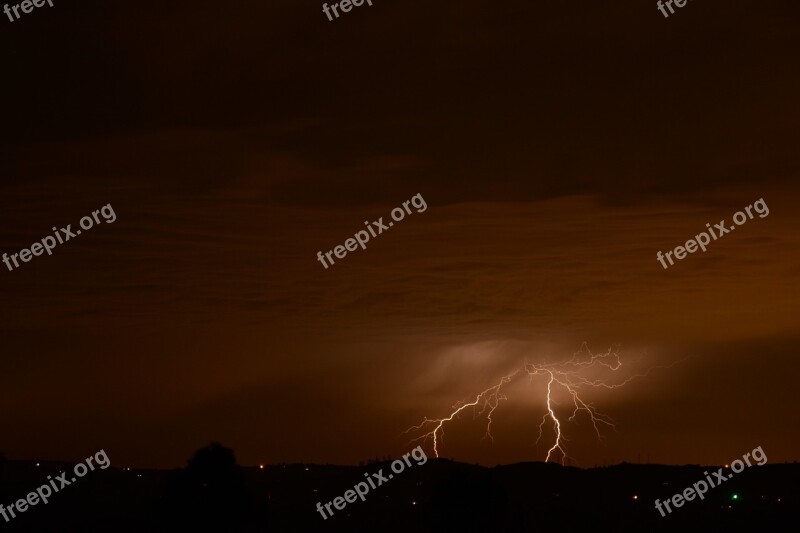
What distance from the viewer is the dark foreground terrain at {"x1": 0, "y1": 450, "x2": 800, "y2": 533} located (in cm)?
5300

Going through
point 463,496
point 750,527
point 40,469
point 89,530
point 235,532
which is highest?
point 40,469

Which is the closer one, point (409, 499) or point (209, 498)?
point (209, 498)

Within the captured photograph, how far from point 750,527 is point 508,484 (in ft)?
131

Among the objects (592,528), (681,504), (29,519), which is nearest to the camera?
(592,528)

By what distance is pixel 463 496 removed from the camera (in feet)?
162

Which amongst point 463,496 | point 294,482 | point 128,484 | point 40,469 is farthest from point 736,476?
point 40,469

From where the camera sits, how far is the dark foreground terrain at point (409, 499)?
174 feet

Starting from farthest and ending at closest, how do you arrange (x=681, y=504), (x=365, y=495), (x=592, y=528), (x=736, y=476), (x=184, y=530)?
(x=736, y=476), (x=365, y=495), (x=681, y=504), (x=592, y=528), (x=184, y=530)

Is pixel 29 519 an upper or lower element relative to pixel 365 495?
upper

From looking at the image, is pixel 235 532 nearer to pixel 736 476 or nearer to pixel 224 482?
pixel 224 482

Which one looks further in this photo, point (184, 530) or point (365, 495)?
point (365, 495)

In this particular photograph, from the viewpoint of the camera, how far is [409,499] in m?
94.3

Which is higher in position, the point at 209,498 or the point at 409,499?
the point at 209,498

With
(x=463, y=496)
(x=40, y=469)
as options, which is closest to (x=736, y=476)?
(x=463, y=496)
